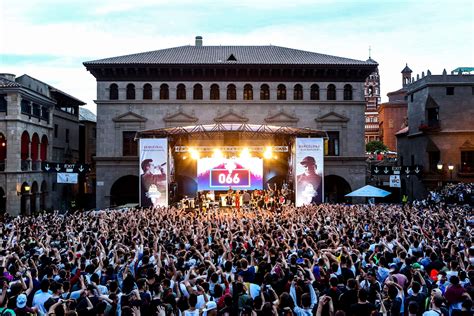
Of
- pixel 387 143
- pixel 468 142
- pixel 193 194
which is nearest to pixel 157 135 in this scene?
pixel 193 194

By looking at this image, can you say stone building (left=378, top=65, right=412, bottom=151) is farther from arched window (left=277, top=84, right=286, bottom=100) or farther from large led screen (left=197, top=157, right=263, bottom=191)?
large led screen (left=197, top=157, right=263, bottom=191)

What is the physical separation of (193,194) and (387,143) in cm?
5852

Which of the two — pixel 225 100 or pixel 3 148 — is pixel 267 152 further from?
pixel 3 148

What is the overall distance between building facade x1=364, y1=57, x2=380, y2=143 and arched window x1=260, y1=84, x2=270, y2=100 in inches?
2636

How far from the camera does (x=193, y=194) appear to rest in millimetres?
45156

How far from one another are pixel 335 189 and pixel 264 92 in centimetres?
1197

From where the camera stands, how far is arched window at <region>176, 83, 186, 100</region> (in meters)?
44.7

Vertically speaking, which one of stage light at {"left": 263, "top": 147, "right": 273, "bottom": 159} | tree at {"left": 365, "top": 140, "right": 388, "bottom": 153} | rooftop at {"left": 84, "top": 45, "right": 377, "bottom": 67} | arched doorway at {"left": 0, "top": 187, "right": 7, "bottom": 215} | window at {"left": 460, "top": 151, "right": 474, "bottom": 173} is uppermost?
rooftop at {"left": 84, "top": 45, "right": 377, "bottom": 67}

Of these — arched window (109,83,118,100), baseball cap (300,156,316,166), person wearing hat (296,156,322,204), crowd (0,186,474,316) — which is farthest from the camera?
Result: arched window (109,83,118,100)

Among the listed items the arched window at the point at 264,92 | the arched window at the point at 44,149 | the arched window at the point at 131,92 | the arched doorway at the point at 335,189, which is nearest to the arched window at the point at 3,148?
the arched window at the point at 44,149

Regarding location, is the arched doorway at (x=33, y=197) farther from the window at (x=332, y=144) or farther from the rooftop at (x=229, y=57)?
the window at (x=332, y=144)

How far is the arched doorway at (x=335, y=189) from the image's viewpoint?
4664 cm

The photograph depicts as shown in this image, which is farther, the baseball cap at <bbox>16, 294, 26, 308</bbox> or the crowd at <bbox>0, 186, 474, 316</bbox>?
the baseball cap at <bbox>16, 294, 26, 308</bbox>

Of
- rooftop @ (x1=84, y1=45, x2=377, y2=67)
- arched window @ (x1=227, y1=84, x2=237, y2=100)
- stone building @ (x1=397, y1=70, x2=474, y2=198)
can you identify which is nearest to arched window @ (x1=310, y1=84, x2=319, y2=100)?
rooftop @ (x1=84, y1=45, x2=377, y2=67)
